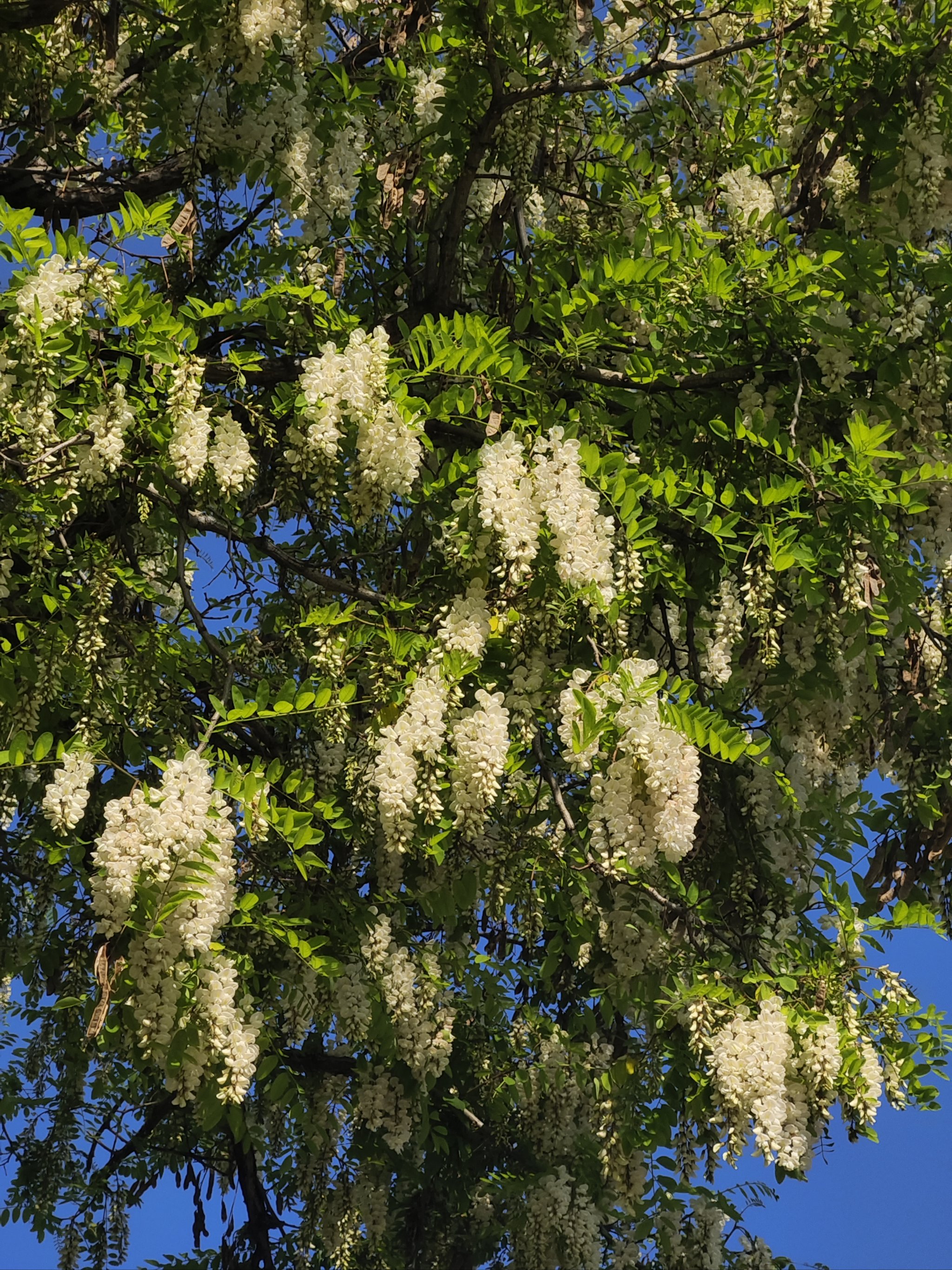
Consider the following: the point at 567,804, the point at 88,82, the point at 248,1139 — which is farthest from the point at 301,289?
the point at 248,1139

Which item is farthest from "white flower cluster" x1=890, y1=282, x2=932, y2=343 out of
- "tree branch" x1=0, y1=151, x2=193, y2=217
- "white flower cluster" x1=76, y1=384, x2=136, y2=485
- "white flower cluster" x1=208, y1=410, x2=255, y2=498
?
"tree branch" x1=0, y1=151, x2=193, y2=217

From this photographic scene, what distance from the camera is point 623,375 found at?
425cm

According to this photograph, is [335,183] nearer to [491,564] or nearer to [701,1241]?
[491,564]

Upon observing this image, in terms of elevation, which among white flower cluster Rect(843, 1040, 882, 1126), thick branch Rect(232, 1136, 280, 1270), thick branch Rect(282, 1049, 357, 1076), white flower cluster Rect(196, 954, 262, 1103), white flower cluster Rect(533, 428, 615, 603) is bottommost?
white flower cluster Rect(196, 954, 262, 1103)

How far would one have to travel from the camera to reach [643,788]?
324cm

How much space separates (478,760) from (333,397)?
1.00 m

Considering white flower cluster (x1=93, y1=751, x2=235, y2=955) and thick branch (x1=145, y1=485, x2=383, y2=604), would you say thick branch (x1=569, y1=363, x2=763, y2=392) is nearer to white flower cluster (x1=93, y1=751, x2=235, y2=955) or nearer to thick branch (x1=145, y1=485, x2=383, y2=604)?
thick branch (x1=145, y1=485, x2=383, y2=604)

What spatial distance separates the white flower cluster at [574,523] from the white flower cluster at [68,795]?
1.25 m

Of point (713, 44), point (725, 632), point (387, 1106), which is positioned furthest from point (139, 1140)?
point (713, 44)

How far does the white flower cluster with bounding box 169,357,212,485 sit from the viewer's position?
3572mm

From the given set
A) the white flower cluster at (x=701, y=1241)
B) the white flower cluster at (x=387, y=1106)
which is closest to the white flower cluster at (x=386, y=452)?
the white flower cluster at (x=387, y=1106)

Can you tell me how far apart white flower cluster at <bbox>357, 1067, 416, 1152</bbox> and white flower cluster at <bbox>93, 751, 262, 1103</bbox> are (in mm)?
1822

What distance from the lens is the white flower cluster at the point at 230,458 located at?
368cm

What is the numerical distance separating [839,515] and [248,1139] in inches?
117
